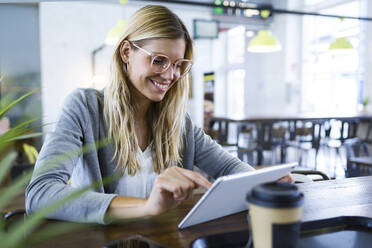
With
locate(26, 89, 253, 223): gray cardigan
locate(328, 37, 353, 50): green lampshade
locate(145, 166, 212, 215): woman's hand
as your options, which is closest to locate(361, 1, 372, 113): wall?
locate(328, 37, 353, 50): green lampshade

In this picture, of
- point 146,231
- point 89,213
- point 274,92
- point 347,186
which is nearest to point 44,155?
point 89,213

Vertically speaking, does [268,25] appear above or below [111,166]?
above

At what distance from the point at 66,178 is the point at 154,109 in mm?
534

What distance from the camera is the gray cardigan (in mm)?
871

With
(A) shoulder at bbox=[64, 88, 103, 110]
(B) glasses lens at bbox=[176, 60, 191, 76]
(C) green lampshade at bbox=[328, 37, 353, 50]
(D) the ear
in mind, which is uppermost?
(C) green lampshade at bbox=[328, 37, 353, 50]

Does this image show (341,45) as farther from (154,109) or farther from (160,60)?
(160,60)

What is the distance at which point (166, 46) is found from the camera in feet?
4.08

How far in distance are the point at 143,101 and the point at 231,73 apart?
9.28 meters

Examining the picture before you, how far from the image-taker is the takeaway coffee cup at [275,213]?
452 mm

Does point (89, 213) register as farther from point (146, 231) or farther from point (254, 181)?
point (254, 181)

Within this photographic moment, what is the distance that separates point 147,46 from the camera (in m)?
1.24

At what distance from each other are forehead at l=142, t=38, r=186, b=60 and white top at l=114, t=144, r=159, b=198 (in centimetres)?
38

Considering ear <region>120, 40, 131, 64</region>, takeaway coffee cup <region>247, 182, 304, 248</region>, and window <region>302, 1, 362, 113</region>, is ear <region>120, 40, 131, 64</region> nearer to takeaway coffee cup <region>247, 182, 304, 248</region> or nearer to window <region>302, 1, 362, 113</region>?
takeaway coffee cup <region>247, 182, 304, 248</region>

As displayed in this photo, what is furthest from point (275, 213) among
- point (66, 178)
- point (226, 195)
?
point (66, 178)
